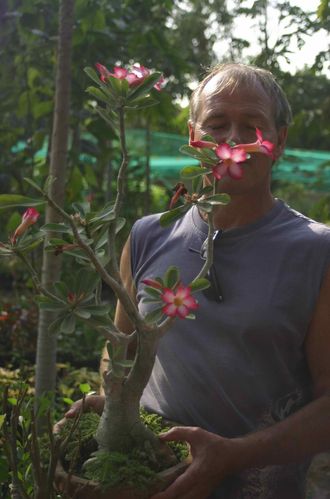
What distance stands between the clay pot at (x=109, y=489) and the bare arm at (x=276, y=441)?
19mm

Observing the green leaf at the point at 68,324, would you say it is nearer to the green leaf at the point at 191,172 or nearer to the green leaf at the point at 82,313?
the green leaf at the point at 82,313

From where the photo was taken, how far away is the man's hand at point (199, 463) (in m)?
1.37

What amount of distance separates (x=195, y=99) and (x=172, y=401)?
0.72 metres

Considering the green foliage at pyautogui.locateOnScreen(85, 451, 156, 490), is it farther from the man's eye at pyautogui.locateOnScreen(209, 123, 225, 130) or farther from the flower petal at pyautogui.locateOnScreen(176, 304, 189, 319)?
the man's eye at pyautogui.locateOnScreen(209, 123, 225, 130)

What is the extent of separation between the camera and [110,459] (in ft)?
4.58

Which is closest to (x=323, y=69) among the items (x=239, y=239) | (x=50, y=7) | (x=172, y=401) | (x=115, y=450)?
→ (x=50, y=7)

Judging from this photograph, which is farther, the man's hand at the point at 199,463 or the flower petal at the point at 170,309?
the man's hand at the point at 199,463

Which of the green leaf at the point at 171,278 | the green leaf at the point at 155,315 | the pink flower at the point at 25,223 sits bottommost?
the green leaf at the point at 155,315

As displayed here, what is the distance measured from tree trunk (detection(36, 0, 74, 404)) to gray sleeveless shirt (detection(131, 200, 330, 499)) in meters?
0.77

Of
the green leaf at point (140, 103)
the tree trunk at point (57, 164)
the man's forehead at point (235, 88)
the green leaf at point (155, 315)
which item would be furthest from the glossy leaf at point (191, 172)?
the tree trunk at point (57, 164)

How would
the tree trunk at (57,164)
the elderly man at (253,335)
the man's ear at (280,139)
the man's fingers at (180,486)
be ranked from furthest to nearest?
the tree trunk at (57,164) < the man's ear at (280,139) < the elderly man at (253,335) < the man's fingers at (180,486)

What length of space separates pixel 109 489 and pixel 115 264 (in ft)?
1.38

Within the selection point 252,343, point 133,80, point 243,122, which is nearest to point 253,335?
point 252,343

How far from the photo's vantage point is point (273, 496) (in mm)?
1562
